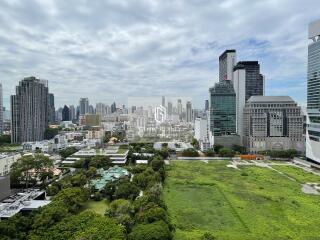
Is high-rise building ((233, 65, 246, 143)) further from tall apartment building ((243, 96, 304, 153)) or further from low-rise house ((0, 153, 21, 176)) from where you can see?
low-rise house ((0, 153, 21, 176))

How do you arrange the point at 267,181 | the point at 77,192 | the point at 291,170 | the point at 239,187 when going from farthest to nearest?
the point at 291,170 < the point at 267,181 < the point at 239,187 < the point at 77,192

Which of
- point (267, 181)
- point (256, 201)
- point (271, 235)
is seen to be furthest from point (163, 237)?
point (267, 181)

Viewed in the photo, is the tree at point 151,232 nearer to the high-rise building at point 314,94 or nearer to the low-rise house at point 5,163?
the low-rise house at point 5,163

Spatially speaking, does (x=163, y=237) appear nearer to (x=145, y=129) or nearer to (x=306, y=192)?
(x=306, y=192)

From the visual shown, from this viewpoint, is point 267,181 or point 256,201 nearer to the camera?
point 256,201

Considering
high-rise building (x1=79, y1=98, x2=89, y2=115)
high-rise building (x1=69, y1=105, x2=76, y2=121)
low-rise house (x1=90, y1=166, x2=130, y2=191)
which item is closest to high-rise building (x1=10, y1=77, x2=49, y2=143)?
low-rise house (x1=90, y1=166, x2=130, y2=191)

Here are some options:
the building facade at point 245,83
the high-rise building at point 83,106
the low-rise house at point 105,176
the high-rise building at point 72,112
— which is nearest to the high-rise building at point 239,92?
the building facade at point 245,83
